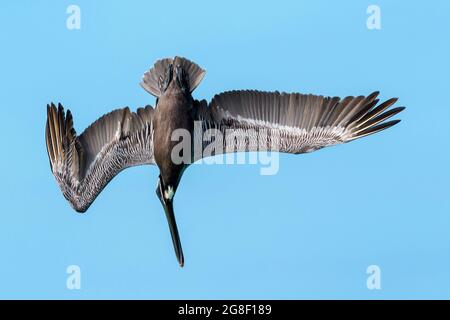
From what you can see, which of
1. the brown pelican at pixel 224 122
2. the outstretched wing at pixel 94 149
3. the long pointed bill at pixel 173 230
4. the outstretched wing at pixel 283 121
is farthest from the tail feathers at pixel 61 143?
the outstretched wing at pixel 283 121

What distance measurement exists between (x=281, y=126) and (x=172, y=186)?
1.94 meters

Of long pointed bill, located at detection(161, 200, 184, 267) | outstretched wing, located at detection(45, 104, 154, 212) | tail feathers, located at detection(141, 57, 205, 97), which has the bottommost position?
long pointed bill, located at detection(161, 200, 184, 267)

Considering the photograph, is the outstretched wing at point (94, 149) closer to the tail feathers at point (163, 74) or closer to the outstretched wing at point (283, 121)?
the tail feathers at point (163, 74)

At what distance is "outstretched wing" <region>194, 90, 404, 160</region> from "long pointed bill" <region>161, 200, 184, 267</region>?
102cm

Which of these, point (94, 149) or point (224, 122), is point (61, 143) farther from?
point (224, 122)

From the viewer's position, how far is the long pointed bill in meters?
18.2

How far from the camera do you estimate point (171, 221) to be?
18.4 m

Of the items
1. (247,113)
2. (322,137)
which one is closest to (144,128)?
(247,113)

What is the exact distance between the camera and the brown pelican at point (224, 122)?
17.6 m

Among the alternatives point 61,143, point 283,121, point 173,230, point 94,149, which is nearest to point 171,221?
point 173,230

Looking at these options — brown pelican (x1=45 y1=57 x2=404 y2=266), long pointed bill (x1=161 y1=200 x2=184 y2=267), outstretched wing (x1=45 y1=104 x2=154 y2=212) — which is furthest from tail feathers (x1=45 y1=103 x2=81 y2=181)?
long pointed bill (x1=161 y1=200 x2=184 y2=267)

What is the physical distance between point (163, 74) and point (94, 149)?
1.87 m

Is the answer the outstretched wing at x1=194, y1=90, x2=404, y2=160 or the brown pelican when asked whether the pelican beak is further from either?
the outstretched wing at x1=194, y1=90, x2=404, y2=160

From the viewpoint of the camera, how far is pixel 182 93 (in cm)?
1756
